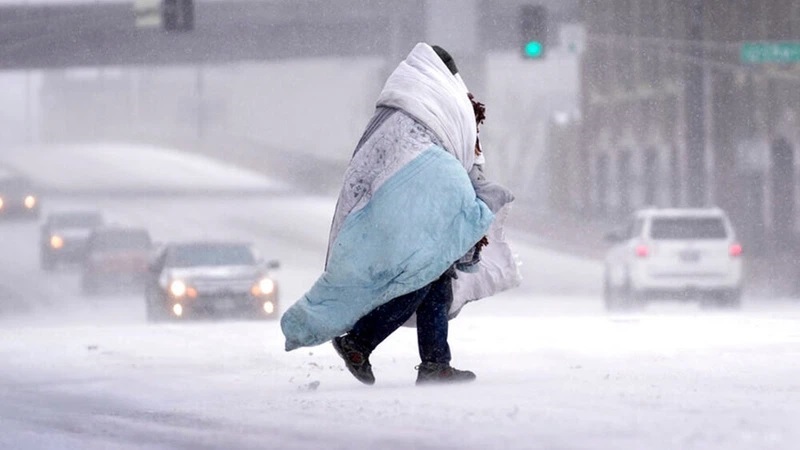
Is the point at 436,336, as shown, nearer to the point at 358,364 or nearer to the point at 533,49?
the point at 358,364

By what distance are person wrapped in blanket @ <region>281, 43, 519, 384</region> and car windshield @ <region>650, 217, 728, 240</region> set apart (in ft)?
63.6

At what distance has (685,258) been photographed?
26891mm

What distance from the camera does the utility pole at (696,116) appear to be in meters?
37.1

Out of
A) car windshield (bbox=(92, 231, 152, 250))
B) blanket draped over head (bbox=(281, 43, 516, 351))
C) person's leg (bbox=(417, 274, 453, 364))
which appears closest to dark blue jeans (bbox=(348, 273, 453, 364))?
person's leg (bbox=(417, 274, 453, 364))

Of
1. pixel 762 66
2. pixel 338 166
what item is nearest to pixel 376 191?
pixel 762 66

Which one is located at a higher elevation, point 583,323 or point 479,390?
point 479,390

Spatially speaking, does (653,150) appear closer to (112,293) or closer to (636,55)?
(636,55)

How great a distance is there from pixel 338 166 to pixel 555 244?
34.6 m

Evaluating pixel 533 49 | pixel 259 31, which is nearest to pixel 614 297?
pixel 533 49

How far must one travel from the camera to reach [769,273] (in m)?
36.0

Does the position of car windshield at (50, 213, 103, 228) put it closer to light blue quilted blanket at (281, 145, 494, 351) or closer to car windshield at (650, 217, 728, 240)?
car windshield at (650, 217, 728, 240)

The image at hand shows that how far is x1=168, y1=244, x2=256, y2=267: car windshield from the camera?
25344 millimetres

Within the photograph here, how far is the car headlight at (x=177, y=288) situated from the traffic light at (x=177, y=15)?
562cm

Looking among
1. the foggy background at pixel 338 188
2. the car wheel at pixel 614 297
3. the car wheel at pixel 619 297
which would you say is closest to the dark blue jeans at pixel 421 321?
the foggy background at pixel 338 188
